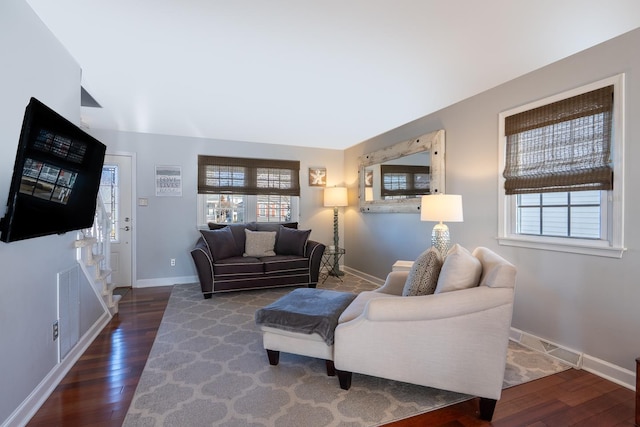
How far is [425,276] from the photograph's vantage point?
6.27 feet

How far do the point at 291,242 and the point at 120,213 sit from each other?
8.38ft

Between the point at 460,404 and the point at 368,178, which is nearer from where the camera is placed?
the point at 460,404

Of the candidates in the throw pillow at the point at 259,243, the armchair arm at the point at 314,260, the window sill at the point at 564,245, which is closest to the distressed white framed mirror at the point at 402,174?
the window sill at the point at 564,245

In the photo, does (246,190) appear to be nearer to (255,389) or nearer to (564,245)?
(255,389)

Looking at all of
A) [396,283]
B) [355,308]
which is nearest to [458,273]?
[355,308]

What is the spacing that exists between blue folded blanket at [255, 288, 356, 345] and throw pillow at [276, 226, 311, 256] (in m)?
2.06

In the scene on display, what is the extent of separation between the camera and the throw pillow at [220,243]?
4023mm

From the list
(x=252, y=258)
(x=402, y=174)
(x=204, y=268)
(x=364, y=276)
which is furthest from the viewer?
(x=364, y=276)

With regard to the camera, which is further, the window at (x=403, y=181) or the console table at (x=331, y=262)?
the console table at (x=331, y=262)

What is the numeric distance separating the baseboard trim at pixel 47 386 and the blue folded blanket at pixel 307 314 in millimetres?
1322

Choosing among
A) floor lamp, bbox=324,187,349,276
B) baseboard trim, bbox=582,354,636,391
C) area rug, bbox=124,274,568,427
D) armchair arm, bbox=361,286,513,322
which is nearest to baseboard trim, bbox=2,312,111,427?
area rug, bbox=124,274,568,427

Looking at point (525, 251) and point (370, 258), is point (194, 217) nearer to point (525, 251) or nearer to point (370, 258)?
point (370, 258)

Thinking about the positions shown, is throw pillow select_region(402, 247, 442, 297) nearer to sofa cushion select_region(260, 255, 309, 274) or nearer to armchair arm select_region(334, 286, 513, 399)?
armchair arm select_region(334, 286, 513, 399)

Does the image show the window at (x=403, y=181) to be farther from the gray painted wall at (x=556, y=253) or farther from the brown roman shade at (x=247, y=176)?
the brown roman shade at (x=247, y=176)
